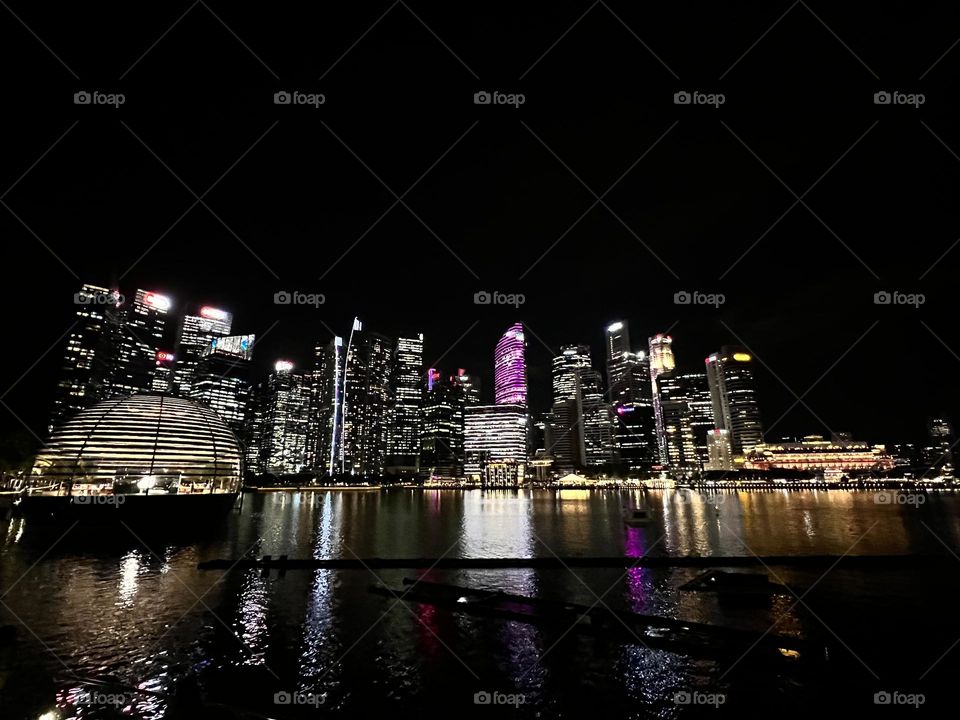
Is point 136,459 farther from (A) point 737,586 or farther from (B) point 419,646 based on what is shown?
(A) point 737,586

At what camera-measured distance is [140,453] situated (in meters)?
77.4

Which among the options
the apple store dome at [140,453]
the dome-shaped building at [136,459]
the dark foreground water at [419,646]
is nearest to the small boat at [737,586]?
the dark foreground water at [419,646]

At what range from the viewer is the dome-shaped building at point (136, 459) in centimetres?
7188

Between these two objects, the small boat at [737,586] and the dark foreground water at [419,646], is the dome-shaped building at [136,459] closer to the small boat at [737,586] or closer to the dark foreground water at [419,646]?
the dark foreground water at [419,646]

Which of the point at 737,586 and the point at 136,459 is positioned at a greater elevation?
the point at 136,459

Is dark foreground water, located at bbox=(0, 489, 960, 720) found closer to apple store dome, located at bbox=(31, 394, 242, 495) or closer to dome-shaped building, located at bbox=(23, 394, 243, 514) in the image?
dome-shaped building, located at bbox=(23, 394, 243, 514)

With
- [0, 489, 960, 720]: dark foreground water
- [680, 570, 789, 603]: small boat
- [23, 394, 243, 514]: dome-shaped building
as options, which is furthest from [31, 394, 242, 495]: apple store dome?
[680, 570, 789, 603]: small boat

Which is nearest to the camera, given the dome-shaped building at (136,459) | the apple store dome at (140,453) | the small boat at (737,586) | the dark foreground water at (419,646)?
the dark foreground water at (419,646)

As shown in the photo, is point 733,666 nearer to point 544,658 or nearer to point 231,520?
point 544,658

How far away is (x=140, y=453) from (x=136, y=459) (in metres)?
1.25

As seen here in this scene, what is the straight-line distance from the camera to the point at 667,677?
53.2 ft

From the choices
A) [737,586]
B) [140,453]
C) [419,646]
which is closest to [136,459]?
[140,453]

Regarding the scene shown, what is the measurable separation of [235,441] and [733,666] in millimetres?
96196

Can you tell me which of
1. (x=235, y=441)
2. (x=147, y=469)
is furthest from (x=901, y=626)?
(x=235, y=441)
